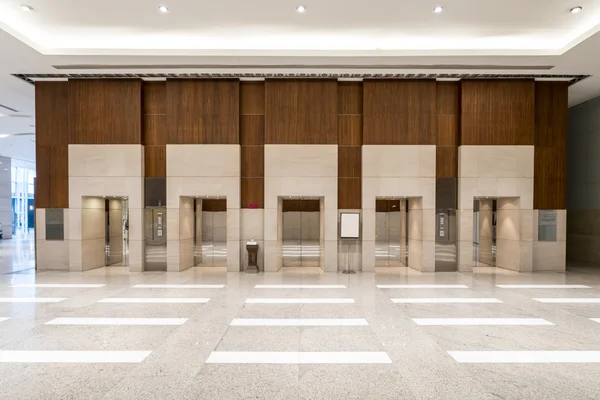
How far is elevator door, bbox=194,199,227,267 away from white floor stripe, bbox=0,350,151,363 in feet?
26.2

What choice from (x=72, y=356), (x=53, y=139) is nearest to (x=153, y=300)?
(x=72, y=356)

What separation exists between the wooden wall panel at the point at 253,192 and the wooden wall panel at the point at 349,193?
116 inches

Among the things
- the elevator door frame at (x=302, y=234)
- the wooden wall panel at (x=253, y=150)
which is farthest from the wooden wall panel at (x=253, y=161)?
the elevator door frame at (x=302, y=234)

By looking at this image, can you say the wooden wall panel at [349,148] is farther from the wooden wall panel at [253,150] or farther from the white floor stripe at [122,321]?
the white floor stripe at [122,321]

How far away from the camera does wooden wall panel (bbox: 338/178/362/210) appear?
12078mm

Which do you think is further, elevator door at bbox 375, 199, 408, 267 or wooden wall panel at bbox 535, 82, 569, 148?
elevator door at bbox 375, 199, 408, 267

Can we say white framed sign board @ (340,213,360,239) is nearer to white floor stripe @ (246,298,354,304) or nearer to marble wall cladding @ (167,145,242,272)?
white floor stripe @ (246,298,354,304)

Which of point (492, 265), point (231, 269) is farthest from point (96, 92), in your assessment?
point (492, 265)

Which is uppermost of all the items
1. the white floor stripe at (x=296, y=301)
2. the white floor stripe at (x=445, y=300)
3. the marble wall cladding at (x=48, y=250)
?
the marble wall cladding at (x=48, y=250)

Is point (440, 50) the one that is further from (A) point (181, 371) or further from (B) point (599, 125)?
(A) point (181, 371)

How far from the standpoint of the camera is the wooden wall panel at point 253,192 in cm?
1212

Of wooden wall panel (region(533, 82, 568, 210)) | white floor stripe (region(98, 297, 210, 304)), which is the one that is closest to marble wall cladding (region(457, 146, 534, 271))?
Answer: wooden wall panel (region(533, 82, 568, 210))

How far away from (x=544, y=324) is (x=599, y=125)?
11694 millimetres

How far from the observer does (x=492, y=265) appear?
13.4 m
